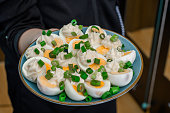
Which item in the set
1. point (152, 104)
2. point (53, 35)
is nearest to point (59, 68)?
point (53, 35)

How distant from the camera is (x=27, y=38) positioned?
1146 millimetres

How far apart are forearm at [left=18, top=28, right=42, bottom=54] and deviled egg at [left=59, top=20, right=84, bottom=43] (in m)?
0.16

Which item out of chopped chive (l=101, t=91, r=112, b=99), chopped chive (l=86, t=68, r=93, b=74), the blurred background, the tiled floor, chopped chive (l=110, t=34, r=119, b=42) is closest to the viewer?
chopped chive (l=101, t=91, r=112, b=99)

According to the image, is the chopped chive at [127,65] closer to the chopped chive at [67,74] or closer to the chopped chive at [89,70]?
the chopped chive at [89,70]

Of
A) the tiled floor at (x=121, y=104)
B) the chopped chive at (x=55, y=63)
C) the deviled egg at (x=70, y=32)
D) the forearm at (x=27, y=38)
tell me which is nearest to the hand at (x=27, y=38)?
the forearm at (x=27, y=38)

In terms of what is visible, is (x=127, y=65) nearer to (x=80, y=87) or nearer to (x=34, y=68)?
(x=80, y=87)

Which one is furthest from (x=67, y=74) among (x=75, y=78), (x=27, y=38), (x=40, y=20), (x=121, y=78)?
(x=40, y=20)

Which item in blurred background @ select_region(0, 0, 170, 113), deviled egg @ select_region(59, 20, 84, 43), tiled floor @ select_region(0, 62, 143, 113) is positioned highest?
deviled egg @ select_region(59, 20, 84, 43)

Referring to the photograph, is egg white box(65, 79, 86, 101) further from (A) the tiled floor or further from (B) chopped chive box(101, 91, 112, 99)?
(A) the tiled floor

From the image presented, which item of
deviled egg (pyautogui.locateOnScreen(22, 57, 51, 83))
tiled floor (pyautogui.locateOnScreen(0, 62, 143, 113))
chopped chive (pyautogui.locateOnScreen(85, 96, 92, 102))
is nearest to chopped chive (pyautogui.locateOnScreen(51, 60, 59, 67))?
deviled egg (pyautogui.locateOnScreen(22, 57, 51, 83))

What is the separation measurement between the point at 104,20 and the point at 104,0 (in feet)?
0.47

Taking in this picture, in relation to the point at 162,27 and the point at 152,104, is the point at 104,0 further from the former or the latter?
the point at 152,104

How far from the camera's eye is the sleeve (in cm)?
113

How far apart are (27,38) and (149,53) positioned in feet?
4.34
